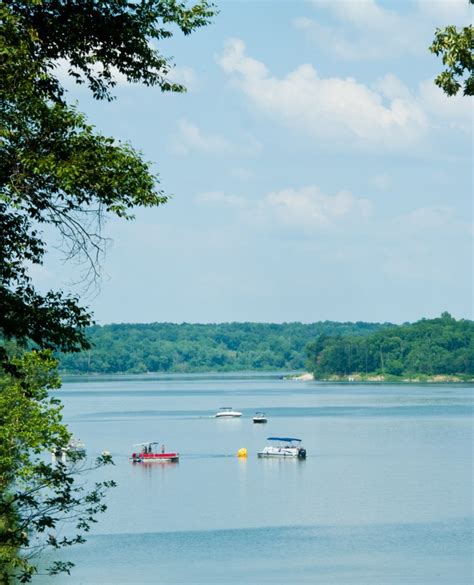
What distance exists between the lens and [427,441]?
9450 cm

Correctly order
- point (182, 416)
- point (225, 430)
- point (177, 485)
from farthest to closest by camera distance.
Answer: point (182, 416) < point (225, 430) < point (177, 485)

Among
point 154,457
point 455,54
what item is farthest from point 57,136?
point 154,457

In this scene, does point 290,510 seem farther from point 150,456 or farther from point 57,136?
point 57,136

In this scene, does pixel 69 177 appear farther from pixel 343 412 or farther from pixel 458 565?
Result: pixel 343 412

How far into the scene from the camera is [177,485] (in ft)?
228

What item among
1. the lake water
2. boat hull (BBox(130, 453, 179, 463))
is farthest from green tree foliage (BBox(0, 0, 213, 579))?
boat hull (BBox(130, 453, 179, 463))

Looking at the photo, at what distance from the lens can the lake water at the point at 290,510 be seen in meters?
43.6

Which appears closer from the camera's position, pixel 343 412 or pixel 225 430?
pixel 225 430

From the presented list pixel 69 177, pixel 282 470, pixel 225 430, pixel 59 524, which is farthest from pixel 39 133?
pixel 225 430

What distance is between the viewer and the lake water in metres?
43.6

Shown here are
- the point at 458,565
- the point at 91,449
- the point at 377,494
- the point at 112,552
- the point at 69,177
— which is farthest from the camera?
the point at 91,449

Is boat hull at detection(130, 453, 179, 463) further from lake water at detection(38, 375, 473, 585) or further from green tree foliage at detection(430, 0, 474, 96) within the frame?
green tree foliage at detection(430, 0, 474, 96)

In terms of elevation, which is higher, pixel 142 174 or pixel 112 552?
pixel 142 174

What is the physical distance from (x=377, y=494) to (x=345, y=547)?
15897 mm
